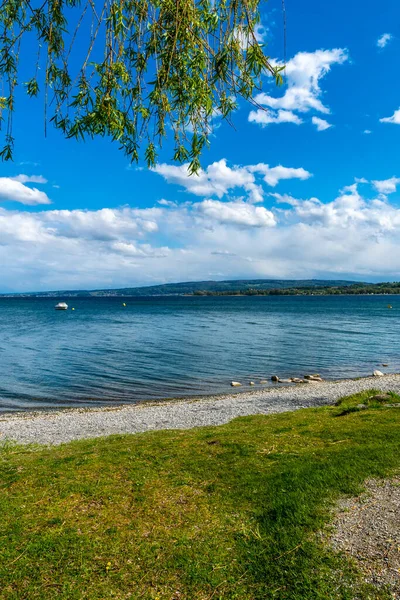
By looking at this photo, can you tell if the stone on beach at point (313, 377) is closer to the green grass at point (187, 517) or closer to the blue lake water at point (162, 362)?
the blue lake water at point (162, 362)

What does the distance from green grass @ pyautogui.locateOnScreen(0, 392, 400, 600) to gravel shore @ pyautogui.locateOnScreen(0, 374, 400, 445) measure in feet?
20.6

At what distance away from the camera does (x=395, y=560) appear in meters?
5.02

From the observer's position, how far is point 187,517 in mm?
6301

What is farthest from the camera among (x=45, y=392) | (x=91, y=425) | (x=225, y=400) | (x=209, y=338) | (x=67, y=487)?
(x=209, y=338)

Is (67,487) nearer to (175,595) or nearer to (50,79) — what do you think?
(175,595)

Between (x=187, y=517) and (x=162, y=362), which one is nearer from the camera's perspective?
(x=187, y=517)

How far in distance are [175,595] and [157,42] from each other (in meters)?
7.31

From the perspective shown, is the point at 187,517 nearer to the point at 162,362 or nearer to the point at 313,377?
the point at 313,377

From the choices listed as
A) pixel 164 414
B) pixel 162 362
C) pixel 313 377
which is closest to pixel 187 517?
pixel 164 414

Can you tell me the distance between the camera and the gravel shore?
16.7 meters

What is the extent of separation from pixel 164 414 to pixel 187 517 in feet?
45.7

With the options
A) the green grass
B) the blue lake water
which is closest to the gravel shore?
the blue lake water

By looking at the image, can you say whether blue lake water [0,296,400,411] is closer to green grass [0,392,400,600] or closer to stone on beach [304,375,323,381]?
stone on beach [304,375,323,381]

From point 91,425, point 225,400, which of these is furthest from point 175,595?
point 225,400
